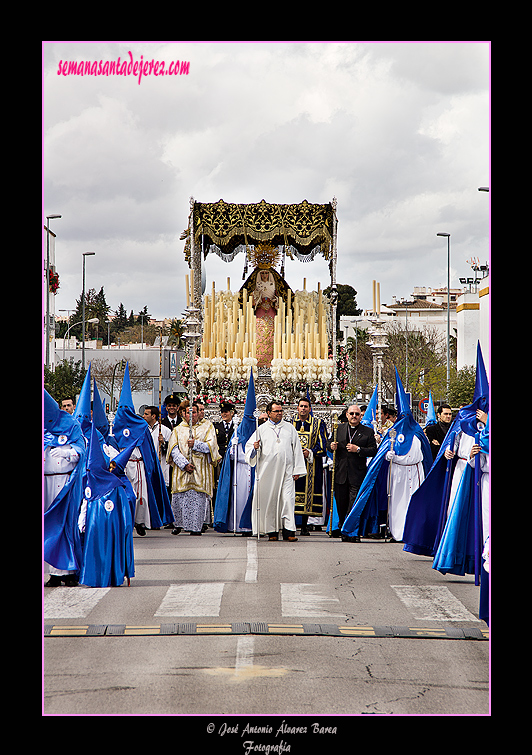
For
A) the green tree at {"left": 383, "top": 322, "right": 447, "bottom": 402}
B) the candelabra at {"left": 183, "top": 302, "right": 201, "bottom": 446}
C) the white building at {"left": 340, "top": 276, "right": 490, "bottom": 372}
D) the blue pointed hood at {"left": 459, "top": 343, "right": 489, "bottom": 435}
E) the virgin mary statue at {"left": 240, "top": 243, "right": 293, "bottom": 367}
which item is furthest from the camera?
the green tree at {"left": 383, "top": 322, "right": 447, "bottom": 402}

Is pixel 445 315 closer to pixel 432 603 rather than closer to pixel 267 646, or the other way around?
pixel 432 603

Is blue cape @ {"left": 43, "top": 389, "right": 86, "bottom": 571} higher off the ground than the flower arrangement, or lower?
lower

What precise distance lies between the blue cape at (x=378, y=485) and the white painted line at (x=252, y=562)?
1463 millimetres

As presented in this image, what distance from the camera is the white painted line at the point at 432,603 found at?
7.67 m

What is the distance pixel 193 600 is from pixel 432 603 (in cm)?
205

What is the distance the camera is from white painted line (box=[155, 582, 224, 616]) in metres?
7.65

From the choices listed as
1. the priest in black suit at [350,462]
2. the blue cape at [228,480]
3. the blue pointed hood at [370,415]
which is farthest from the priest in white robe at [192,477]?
the blue pointed hood at [370,415]

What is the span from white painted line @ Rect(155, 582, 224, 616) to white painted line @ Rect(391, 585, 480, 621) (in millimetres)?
1626

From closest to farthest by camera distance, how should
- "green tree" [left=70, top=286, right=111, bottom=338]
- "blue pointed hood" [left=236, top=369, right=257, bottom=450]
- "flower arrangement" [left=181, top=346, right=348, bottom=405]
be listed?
1. "green tree" [left=70, top=286, right=111, bottom=338]
2. "blue pointed hood" [left=236, top=369, right=257, bottom=450]
3. "flower arrangement" [left=181, top=346, right=348, bottom=405]

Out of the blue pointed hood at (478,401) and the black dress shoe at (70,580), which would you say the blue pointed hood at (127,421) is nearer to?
the black dress shoe at (70,580)

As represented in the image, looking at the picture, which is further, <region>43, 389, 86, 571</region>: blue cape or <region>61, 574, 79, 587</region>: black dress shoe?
<region>61, 574, 79, 587</region>: black dress shoe

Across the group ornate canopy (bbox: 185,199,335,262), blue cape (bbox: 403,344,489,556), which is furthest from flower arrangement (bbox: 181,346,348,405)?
blue cape (bbox: 403,344,489,556)

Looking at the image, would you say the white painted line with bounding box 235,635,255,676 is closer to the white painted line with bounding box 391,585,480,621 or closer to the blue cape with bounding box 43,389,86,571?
the white painted line with bounding box 391,585,480,621
